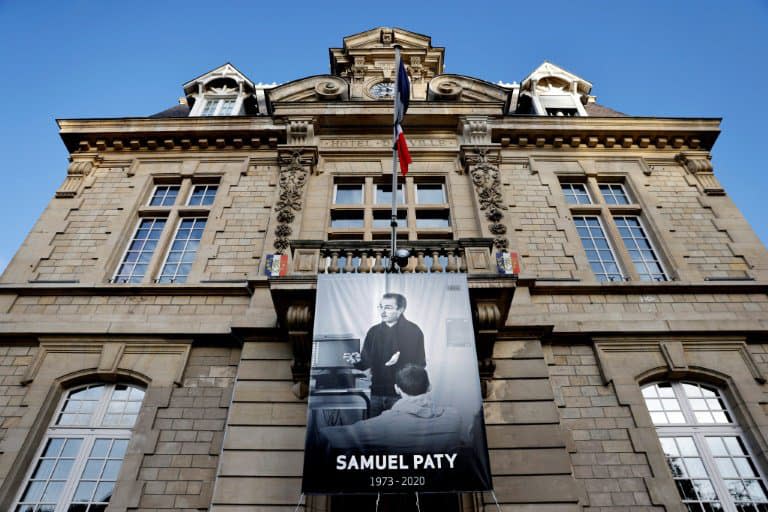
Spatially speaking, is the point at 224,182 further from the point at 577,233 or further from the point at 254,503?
the point at 577,233

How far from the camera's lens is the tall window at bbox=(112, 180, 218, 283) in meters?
9.89

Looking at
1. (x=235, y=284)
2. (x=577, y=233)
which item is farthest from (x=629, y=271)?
(x=235, y=284)

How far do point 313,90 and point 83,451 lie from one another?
9764mm

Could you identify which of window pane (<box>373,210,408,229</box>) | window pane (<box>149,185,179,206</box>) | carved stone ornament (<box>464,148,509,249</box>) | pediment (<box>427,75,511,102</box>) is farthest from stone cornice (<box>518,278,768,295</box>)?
window pane (<box>149,185,179,206</box>)

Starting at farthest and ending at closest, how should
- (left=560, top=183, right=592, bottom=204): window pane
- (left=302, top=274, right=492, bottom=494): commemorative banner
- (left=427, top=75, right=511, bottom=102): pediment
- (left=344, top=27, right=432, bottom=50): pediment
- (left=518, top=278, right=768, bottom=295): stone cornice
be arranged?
(left=344, top=27, right=432, bottom=50): pediment → (left=427, top=75, right=511, bottom=102): pediment → (left=560, top=183, right=592, bottom=204): window pane → (left=518, top=278, right=768, bottom=295): stone cornice → (left=302, top=274, right=492, bottom=494): commemorative banner

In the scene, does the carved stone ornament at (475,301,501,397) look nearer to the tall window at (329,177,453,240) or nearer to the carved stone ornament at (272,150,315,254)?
the tall window at (329,177,453,240)

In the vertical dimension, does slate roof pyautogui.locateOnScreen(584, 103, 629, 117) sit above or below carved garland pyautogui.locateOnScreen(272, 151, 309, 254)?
above

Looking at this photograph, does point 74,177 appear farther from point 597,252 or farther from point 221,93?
point 597,252

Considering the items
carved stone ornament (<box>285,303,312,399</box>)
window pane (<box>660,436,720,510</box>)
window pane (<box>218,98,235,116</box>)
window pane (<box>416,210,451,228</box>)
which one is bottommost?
window pane (<box>660,436,720,510</box>)

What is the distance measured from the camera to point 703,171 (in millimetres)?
11547

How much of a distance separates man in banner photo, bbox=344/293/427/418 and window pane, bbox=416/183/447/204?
13.8 ft

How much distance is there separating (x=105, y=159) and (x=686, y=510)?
13587mm

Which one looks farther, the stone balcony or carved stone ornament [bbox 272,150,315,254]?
carved stone ornament [bbox 272,150,315,254]

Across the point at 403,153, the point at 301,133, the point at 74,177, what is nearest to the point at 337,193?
the point at 301,133
